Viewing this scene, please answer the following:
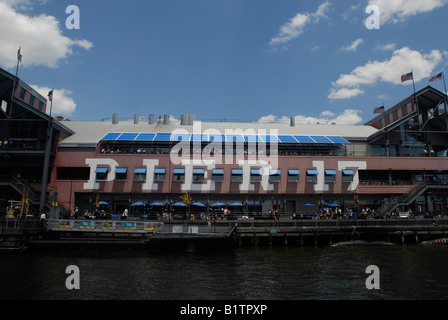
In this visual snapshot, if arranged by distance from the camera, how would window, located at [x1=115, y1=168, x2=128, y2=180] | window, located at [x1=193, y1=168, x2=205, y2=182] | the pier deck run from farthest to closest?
window, located at [x1=193, y1=168, x2=205, y2=182], window, located at [x1=115, y1=168, x2=128, y2=180], the pier deck

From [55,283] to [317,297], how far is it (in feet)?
45.9

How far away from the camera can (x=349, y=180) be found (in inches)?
1838

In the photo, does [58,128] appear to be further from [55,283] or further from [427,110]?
[427,110]

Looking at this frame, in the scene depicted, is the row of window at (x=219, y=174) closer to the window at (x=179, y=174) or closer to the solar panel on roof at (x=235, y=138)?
the window at (x=179, y=174)

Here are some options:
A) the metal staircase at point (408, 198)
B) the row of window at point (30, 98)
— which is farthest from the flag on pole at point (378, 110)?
the row of window at point (30, 98)

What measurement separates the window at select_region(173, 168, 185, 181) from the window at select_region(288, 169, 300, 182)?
16238 mm

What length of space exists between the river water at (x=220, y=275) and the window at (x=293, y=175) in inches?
758

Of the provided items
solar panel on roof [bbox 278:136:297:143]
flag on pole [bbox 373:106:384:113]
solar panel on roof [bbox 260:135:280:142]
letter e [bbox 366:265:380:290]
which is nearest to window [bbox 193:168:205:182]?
solar panel on roof [bbox 260:135:280:142]

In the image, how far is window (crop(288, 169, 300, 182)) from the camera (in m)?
45.6

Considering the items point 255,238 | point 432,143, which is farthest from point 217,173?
point 432,143

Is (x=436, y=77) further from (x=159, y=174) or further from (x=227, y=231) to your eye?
(x=159, y=174)

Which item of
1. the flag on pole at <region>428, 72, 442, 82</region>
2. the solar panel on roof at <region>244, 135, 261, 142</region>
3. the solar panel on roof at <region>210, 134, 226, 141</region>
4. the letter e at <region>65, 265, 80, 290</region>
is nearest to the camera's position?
the letter e at <region>65, 265, 80, 290</region>

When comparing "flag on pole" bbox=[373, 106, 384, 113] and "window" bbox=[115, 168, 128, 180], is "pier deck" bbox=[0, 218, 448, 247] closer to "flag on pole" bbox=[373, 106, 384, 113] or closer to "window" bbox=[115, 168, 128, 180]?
"window" bbox=[115, 168, 128, 180]

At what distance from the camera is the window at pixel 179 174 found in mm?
44375
